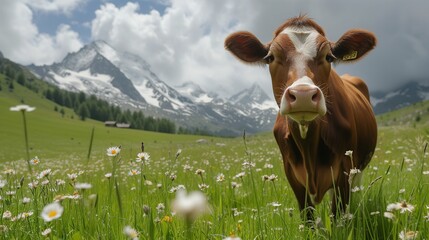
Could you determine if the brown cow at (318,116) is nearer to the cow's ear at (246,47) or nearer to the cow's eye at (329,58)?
the cow's eye at (329,58)

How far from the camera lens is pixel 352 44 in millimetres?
5047

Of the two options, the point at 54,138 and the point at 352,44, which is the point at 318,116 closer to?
the point at 352,44

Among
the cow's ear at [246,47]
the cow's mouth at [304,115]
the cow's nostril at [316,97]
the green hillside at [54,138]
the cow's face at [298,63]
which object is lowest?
the green hillside at [54,138]

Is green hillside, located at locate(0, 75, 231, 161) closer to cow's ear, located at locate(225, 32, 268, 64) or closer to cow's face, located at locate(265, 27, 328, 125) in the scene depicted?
cow's ear, located at locate(225, 32, 268, 64)

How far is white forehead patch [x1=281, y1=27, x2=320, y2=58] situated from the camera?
4.38 metres

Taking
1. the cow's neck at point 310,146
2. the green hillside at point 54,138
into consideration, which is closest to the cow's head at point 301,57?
the cow's neck at point 310,146

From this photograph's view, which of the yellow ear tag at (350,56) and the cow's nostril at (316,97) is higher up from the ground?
the yellow ear tag at (350,56)

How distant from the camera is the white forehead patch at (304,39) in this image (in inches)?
172

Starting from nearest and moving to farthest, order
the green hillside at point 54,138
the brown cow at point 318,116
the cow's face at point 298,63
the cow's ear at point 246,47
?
1. the cow's face at point 298,63
2. the brown cow at point 318,116
3. the cow's ear at point 246,47
4. the green hillside at point 54,138

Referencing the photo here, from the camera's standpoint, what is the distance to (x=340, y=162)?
438 cm

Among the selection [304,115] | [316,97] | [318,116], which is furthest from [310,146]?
[316,97]

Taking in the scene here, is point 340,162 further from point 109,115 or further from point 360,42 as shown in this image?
point 109,115

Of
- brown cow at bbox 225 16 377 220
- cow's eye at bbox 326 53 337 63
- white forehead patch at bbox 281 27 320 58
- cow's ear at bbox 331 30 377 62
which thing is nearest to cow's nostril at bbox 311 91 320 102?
brown cow at bbox 225 16 377 220

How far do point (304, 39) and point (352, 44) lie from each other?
35.2 inches
